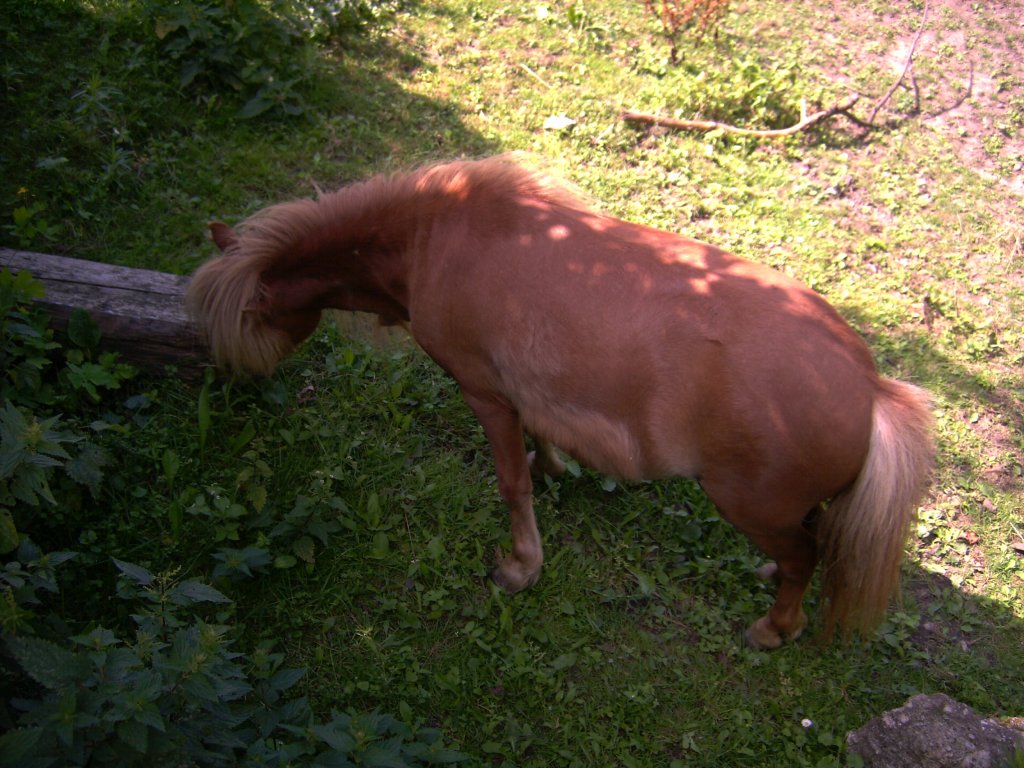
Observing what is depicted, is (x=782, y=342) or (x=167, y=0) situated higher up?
(x=167, y=0)

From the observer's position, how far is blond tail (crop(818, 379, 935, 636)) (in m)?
2.88

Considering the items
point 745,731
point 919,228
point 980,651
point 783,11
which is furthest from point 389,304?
point 783,11

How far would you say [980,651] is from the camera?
12.1 ft

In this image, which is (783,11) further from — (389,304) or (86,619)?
(86,619)

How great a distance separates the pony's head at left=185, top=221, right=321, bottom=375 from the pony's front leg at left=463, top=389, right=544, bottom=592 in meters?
1.03

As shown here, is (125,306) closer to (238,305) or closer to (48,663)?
(238,305)

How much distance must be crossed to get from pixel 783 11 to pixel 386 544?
678 cm

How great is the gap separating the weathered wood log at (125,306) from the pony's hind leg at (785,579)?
2.88 m

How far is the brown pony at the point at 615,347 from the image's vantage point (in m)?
2.88

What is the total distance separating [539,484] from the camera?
4.27 m

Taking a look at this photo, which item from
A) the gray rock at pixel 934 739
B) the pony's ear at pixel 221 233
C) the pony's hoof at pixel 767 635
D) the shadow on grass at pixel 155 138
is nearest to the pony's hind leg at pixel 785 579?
the pony's hoof at pixel 767 635

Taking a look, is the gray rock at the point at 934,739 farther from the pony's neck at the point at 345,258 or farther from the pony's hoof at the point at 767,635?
the pony's neck at the point at 345,258

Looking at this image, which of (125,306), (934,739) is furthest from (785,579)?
(125,306)

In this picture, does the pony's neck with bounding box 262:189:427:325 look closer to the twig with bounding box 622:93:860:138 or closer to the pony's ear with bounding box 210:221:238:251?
the pony's ear with bounding box 210:221:238:251
